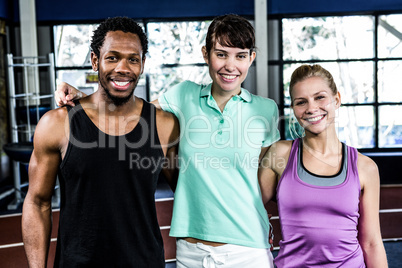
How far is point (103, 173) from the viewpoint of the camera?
51.6 inches

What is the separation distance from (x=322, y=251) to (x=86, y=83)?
16.2ft

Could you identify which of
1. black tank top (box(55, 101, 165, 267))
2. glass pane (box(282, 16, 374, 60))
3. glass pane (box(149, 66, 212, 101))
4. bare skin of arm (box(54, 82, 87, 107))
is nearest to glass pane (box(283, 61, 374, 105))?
glass pane (box(282, 16, 374, 60))

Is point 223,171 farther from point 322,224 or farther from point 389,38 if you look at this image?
point 389,38

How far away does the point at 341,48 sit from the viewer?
5.75 metres

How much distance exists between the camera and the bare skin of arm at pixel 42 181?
132 cm

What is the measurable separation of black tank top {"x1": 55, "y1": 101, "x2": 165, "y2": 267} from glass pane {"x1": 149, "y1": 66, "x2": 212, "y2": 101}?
4.50m

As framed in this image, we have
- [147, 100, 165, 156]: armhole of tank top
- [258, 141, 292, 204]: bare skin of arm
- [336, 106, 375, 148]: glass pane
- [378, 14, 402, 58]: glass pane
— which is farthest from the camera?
[336, 106, 375, 148]: glass pane

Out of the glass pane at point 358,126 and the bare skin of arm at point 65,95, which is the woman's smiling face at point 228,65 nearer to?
the bare skin of arm at point 65,95

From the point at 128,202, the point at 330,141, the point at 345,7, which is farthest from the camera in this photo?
the point at 345,7

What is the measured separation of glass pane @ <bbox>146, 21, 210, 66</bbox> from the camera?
578cm

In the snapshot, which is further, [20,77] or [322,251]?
[20,77]

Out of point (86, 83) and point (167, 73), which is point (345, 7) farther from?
point (86, 83)

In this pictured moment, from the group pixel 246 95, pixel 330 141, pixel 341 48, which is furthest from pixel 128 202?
pixel 341 48

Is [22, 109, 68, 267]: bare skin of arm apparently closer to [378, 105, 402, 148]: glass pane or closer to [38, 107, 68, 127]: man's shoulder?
[38, 107, 68, 127]: man's shoulder
